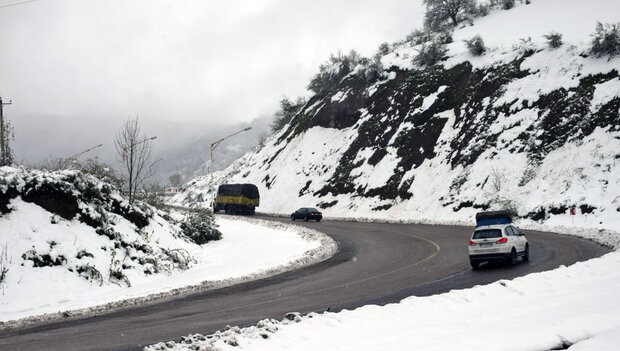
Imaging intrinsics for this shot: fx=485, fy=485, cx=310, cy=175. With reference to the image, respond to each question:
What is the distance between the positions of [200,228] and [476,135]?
88.6 feet

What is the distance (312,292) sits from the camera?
1320 cm

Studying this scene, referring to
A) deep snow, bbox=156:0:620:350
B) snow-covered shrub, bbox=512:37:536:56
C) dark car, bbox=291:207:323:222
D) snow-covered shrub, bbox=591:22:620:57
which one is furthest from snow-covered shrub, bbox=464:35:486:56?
dark car, bbox=291:207:323:222

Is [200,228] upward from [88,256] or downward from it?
upward

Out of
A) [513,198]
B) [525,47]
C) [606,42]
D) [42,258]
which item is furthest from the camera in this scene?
[525,47]

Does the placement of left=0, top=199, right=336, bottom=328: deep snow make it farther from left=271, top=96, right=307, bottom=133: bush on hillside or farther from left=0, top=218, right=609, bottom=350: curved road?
left=271, top=96, right=307, bottom=133: bush on hillside

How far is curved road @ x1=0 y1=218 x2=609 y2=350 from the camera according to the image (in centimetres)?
950

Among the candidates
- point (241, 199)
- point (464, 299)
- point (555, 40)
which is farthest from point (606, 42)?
point (241, 199)

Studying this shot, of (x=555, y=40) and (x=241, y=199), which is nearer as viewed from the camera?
(x=555, y=40)

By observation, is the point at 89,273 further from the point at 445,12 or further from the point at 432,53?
the point at 445,12

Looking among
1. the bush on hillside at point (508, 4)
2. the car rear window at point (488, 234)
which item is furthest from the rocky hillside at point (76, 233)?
the bush on hillside at point (508, 4)

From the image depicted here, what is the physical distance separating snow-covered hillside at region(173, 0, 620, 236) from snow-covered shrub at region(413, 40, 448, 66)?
0.92 m

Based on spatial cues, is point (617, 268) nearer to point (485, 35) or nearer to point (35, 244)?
point (35, 244)

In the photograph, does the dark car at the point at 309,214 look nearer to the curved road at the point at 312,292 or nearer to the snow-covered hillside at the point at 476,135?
the snow-covered hillside at the point at 476,135

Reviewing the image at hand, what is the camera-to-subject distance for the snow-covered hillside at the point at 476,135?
33.2 metres
